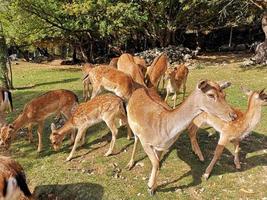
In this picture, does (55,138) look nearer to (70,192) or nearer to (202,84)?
(70,192)

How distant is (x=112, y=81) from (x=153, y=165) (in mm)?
3647

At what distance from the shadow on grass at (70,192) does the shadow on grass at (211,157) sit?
43.7 inches

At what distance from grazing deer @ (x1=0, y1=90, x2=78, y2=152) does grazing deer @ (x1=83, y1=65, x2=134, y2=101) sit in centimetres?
99

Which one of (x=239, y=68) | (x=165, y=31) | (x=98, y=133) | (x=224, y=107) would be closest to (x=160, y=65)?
(x=98, y=133)

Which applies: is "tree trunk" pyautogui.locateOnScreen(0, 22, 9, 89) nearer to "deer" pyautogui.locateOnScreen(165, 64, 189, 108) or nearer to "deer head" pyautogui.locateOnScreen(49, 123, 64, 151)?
Result: "deer" pyautogui.locateOnScreen(165, 64, 189, 108)

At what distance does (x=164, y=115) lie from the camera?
6570 millimetres

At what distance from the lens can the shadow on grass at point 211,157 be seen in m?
7.51

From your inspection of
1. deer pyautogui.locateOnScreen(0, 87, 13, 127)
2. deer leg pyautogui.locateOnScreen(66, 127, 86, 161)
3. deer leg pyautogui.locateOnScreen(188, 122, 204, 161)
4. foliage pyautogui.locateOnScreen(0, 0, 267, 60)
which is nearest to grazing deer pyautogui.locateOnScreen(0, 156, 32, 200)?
deer leg pyautogui.locateOnScreen(66, 127, 86, 161)

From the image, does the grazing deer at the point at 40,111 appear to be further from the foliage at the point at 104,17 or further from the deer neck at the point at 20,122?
the foliage at the point at 104,17

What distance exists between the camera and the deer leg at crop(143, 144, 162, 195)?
22.0ft

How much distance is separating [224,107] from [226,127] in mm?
1725

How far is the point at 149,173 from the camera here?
7578 millimetres

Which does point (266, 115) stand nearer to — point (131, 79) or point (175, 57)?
point (131, 79)

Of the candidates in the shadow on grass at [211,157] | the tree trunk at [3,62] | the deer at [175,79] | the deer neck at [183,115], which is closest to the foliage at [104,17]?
the tree trunk at [3,62]
